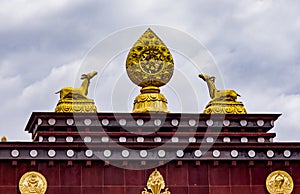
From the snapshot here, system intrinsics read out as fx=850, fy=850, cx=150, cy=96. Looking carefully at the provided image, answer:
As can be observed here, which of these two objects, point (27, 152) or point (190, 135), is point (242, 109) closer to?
point (190, 135)

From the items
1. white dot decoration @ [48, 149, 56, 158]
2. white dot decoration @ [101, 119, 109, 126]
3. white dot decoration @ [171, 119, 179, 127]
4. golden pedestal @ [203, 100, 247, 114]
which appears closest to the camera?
white dot decoration @ [48, 149, 56, 158]

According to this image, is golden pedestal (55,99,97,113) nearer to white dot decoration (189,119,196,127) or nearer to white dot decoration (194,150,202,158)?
white dot decoration (189,119,196,127)

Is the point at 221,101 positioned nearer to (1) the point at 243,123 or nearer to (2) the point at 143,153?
(1) the point at 243,123

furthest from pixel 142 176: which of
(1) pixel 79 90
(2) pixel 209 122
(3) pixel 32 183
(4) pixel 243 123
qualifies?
Answer: (1) pixel 79 90

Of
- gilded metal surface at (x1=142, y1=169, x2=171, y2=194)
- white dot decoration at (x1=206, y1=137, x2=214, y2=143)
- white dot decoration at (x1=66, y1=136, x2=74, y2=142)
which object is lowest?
gilded metal surface at (x1=142, y1=169, x2=171, y2=194)

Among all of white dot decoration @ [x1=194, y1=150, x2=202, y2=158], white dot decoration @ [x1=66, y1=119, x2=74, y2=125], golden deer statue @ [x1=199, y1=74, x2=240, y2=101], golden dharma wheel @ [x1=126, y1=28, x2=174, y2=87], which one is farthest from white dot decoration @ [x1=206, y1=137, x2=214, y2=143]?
white dot decoration @ [x1=66, y1=119, x2=74, y2=125]

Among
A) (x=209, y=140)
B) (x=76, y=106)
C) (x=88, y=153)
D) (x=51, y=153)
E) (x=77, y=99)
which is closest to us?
(x=51, y=153)

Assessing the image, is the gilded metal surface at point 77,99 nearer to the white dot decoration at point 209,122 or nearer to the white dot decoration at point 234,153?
the white dot decoration at point 209,122

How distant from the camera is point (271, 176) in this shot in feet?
116

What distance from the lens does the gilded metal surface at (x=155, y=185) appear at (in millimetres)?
34500

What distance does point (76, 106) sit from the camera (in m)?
38.5

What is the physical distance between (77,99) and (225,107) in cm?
689

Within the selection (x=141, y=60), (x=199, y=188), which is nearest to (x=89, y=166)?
(x=199, y=188)

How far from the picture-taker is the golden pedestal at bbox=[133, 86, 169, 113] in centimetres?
3897
